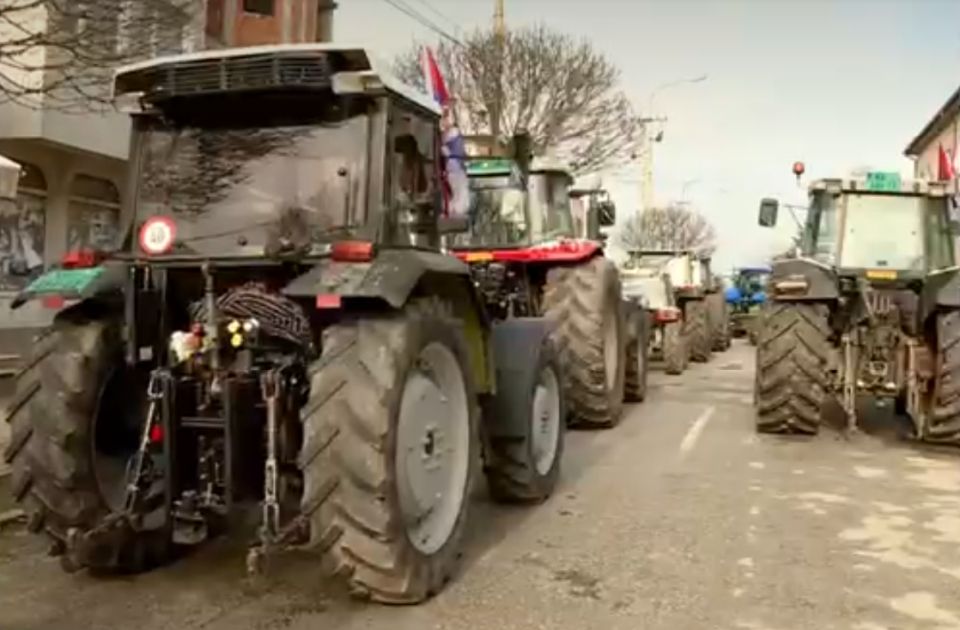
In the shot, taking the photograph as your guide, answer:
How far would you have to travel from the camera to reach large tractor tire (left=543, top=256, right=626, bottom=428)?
11.8 meters

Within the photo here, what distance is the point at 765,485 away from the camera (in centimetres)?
902

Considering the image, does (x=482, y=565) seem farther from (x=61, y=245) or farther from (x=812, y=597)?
(x=61, y=245)

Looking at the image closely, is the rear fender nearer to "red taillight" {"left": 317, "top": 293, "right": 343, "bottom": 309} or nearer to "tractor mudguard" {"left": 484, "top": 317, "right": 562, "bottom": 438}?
"red taillight" {"left": 317, "top": 293, "right": 343, "bottom": 309}

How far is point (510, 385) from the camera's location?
24.6ft

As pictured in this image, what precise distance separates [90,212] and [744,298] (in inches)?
1091

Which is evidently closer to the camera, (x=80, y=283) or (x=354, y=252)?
(x=354, y=252)

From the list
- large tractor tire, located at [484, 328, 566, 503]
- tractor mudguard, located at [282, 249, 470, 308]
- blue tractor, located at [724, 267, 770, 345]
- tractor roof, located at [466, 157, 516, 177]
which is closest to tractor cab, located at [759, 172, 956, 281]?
tractor roof, located at [466, 157, 516, 177]

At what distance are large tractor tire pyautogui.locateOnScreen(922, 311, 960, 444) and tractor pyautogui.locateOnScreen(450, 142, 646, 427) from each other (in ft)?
10.6

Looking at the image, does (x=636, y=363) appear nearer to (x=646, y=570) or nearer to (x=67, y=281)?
(x=646, y=570)

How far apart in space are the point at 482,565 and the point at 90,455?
218cm

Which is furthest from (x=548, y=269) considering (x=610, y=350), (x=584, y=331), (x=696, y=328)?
(x=696, y=328)

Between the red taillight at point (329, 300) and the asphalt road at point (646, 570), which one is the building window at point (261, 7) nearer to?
the asphalt road at point (646, 570)

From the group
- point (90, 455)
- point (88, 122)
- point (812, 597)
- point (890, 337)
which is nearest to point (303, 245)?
point (90, 455)

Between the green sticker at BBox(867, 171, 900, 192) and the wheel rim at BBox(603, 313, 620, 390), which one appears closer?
the wheel rim at BBox(603, 313, 620, 390)
